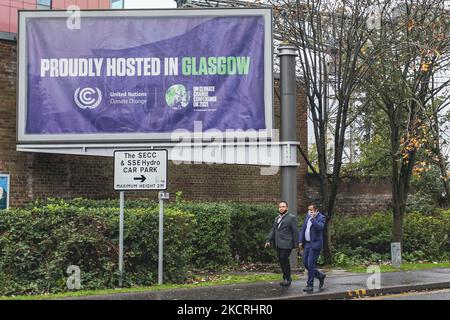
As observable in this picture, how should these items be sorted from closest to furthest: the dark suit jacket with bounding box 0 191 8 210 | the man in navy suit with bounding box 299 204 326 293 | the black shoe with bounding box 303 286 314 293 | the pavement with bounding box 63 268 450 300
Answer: the pavement with bounding box 63 268 450 300 < the black shoe with bounding box 303 286 314 293 < the man in navy suit with bounding box 299 204 326 293 < the dark suit jacket with bounding box 0 191 8 210

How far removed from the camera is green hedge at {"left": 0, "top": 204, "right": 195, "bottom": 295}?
45.3ft

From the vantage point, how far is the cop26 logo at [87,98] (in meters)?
18.1

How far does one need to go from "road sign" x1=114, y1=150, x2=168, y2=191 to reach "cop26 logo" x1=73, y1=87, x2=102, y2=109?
14.6ft

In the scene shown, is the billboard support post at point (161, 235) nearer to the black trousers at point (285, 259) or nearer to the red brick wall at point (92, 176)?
the black trousers at point (285, 259)

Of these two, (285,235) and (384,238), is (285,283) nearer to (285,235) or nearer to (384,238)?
(285,235)

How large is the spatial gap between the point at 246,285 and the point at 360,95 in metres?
10.1

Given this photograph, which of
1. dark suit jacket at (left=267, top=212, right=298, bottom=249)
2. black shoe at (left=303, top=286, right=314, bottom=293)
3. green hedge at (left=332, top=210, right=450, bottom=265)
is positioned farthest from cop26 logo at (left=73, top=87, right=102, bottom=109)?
green hedge at (left=332, top=210, right=450, bottom=265)

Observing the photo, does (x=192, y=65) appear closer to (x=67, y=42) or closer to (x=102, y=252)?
(x=67, y=42)

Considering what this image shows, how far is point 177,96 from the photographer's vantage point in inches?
717

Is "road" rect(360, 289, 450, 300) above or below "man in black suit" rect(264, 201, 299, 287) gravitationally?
below

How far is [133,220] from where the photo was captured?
1450cm

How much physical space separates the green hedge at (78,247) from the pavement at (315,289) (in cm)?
128

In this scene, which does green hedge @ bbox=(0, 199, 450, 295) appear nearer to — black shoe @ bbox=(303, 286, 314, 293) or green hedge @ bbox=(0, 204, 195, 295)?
green hedge @ bbox=(0, 204, 195, 295)

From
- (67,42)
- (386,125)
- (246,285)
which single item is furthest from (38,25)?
(386,125)
